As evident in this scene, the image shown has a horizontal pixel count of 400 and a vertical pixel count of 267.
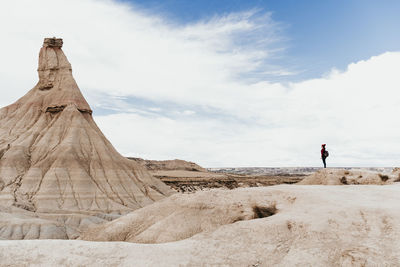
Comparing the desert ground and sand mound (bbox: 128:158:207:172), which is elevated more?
sand mound (bbox: 128:158:207:172)

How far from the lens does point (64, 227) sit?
141 ft

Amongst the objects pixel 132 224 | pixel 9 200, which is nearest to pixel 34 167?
pixel 9 200

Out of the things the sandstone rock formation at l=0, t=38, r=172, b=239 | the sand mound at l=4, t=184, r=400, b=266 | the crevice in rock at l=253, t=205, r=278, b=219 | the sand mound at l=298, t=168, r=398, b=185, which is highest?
the sandstone rock formation at l=0, t=38, r=172, b=239

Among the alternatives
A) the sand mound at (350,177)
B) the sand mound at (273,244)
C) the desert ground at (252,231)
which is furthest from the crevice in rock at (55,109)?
the sand mound at (273,244)

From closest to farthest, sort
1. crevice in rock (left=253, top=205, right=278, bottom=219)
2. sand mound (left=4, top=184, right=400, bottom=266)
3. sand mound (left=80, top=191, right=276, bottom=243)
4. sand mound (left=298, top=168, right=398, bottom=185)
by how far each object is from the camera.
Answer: sand mound (left=4, top=184, right=400, bottom=266) → sand mound (left=80, top=191, right=276, bottom=243) → crevice in rock (left=253, top=205, right=278, bottom=219) → sand mound (left=298, top=168, right=398, bottom=185)

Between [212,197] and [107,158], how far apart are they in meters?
49.3

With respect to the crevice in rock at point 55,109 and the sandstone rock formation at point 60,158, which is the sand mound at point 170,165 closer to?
the sandstone rock formation at point 60,158

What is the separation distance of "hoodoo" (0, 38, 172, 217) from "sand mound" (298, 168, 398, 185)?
38250 millimetres

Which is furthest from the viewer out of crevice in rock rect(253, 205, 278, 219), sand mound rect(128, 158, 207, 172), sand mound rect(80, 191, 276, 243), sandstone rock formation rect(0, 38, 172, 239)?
sand mound rect(128, 158, 207, 172)

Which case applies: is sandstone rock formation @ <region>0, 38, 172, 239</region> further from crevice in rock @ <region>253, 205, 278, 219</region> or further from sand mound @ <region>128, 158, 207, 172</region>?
sand mound @ <region>128, 158, 207, 172</region>

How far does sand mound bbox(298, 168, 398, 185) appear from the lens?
57.7ft

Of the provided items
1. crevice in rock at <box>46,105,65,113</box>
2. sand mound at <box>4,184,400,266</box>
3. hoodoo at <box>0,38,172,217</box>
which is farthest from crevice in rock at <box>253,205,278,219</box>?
crevice in rock at <box>46,105,65,113</box>

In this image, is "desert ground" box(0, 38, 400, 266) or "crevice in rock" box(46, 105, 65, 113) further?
"crevice in rock" box(46, 105, 65, 113)

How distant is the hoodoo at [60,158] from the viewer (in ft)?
170
